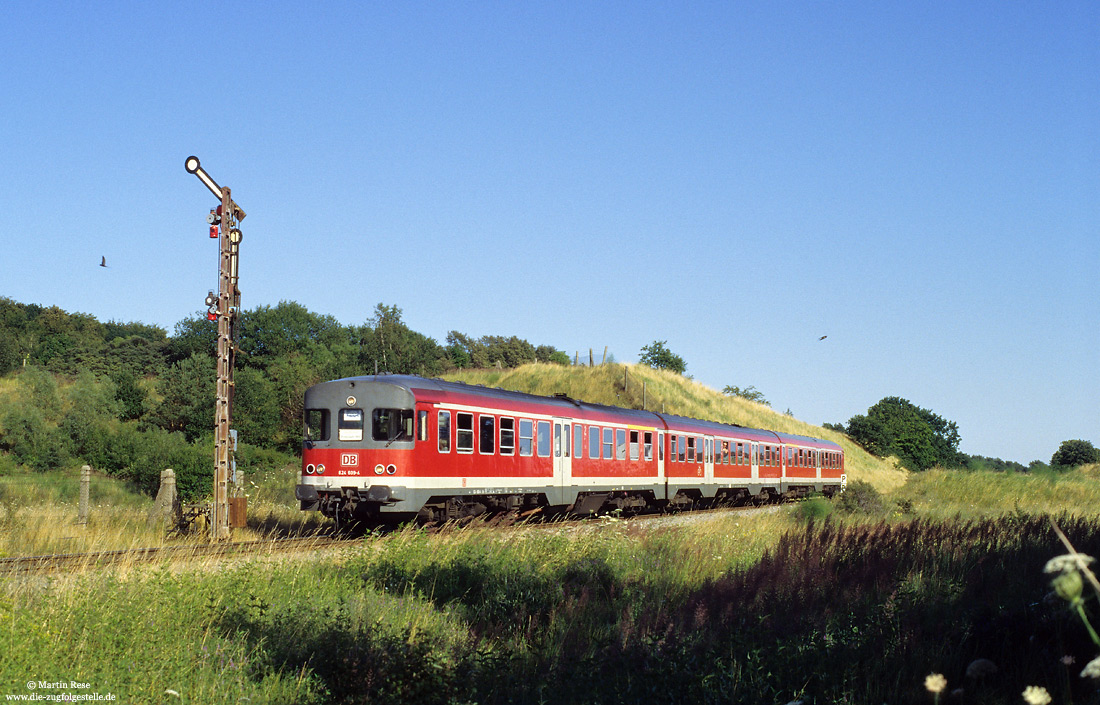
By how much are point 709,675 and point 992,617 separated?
10.7 feet

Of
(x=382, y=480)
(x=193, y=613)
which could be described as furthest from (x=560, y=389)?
(x=193, y=613)

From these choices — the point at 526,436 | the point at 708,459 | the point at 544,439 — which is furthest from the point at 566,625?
the point at 708,459

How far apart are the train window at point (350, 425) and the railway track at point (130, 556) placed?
342cm

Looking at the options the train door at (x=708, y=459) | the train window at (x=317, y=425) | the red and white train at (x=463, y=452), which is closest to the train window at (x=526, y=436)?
the red and white train at (x=463, y=452)

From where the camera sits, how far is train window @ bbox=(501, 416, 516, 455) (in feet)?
62.6

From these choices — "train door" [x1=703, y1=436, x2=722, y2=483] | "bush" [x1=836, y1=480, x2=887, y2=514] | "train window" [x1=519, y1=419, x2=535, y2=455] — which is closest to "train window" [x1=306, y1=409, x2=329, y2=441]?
"train window" [x1=519, y1=419, x2=535, y2=455]

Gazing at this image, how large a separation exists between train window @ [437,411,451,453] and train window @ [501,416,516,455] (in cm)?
182

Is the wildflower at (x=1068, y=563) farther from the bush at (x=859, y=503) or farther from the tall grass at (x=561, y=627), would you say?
the bush at (x=859, y=503)

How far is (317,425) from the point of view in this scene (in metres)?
18.1

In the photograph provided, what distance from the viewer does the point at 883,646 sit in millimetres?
6734

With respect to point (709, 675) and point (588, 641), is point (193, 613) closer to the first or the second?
point (588, 641)

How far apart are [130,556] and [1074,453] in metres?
86.0

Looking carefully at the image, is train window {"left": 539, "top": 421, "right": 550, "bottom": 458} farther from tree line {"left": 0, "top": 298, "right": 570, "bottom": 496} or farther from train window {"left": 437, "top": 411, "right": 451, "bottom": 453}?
tree line {"left": 0, "top": 298, "right": 570, "bottom": 496}

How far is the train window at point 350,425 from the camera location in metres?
17.3
